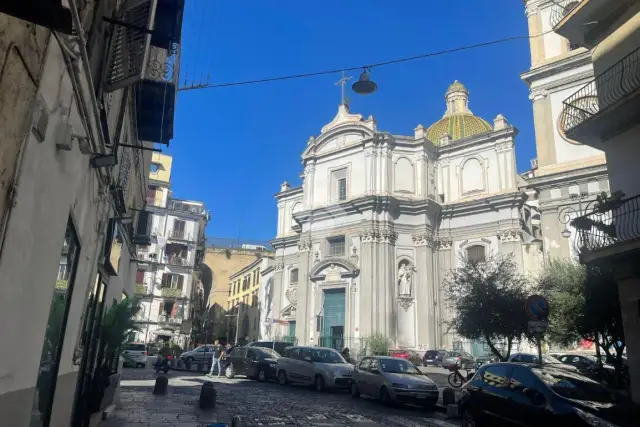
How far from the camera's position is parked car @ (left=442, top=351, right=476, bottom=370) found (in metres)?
27.4

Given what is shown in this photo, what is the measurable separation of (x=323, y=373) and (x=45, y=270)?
13874 millimetres

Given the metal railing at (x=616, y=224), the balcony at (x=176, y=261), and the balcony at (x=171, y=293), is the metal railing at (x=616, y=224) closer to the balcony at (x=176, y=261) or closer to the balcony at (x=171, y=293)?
the balcony at (x=171, y=293)

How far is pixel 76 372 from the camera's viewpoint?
711 centimetres

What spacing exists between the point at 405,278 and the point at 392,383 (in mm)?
21331

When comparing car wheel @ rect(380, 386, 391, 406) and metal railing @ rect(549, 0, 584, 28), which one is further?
car wheel @ rect(380, 386, 391, 406)

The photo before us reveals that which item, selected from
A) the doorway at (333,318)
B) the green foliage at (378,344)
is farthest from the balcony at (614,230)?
the doorway at (333,318)

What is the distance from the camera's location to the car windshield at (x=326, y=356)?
60.7 feet

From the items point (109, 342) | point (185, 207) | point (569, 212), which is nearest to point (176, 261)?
point (185, 207)

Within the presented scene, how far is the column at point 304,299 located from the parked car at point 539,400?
27368 mm

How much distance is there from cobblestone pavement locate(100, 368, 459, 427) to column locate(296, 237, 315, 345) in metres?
19.2

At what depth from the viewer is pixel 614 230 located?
1078 centimetres

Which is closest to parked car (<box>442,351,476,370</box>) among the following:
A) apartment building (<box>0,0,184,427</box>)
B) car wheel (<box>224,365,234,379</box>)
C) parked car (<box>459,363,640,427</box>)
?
car wheel (<box>224,365,234,379</box>)

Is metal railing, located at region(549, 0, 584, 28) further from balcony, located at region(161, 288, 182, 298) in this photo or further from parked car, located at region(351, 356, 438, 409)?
balcony, located at region(161, 288, 182, 298)

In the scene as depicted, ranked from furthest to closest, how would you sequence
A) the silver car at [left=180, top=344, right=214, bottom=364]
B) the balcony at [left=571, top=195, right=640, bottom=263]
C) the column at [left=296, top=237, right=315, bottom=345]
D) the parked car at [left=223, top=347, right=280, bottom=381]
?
the column at [left=296, top=237, right=315, bottom=345] < the silver car at [left=180, top=344, right=214, bottom=364] < the parked car at [left=223, top=347, right=280, bottom=381] < the balcony at [left=571, top=195, right=640, bottom=263]
